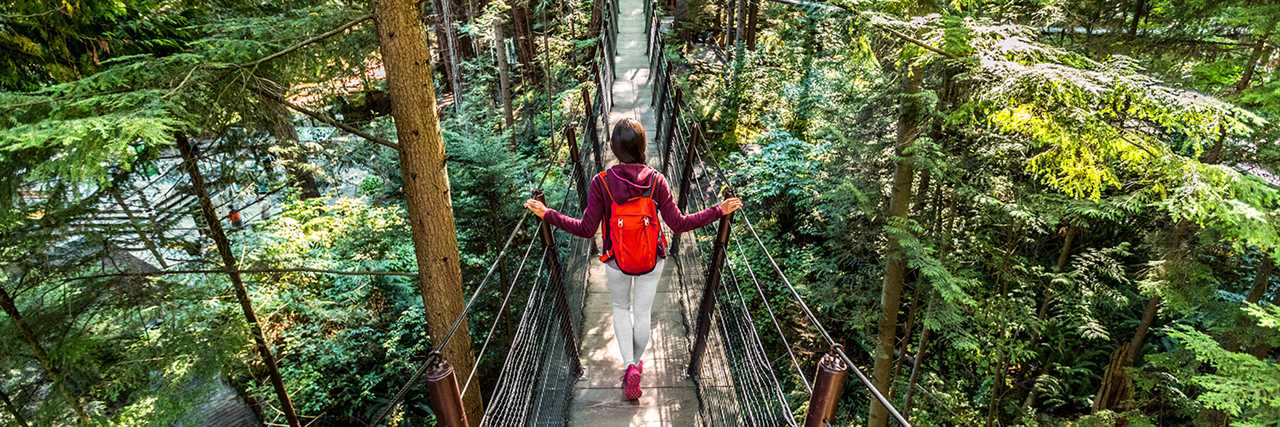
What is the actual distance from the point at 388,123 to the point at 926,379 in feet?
29.4

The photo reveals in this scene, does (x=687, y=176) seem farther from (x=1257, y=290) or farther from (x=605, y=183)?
(x=1257, y=290)

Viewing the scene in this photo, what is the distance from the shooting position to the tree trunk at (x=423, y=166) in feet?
8.97

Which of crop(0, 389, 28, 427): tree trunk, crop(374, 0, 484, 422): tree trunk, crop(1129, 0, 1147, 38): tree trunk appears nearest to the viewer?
crop(374, 0, 484, 422): tree trunk

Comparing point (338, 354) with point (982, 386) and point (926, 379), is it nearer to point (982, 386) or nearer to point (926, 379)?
point (926, 379)

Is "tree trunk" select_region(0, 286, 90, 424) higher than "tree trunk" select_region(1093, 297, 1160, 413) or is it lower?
higher

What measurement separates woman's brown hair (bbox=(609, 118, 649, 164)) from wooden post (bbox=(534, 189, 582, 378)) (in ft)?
1.83

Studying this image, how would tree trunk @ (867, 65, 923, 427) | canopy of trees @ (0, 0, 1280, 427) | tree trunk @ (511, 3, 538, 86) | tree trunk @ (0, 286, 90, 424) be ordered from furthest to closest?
tree trunk @ (511, 3, 538, 86)
tree trunk @ (867, 65, 923, 427)
tree trunk @ (0, 286, 90, 424)
canopy of trees @ (0, 0, 1280, 427)

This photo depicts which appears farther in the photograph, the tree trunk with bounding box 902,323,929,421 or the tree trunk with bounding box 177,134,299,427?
the tree trunk with bounding box 902,323,929,421

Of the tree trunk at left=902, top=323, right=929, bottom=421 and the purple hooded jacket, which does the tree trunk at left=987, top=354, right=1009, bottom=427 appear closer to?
the tree trunk at left=902, top=323, right=929, bottom=421

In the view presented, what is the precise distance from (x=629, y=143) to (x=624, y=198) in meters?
0.21

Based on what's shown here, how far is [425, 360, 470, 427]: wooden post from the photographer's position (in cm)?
131

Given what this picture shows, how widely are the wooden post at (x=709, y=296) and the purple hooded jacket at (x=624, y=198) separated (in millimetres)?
207

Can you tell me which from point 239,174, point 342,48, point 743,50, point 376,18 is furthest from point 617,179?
point 743,50

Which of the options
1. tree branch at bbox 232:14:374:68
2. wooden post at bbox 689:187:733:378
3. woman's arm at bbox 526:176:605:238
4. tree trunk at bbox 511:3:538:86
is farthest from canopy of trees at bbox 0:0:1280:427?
tree trunk at bbox 511:3:538:86
